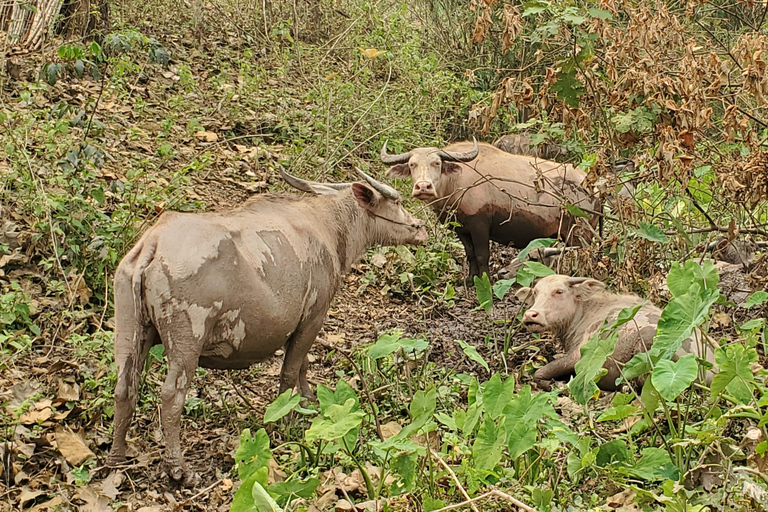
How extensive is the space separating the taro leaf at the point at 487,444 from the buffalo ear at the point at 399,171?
5.39 m

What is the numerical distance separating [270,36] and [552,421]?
9.52 metres

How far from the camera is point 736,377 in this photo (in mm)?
4059

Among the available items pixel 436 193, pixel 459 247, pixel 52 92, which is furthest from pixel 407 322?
pixel 52 92

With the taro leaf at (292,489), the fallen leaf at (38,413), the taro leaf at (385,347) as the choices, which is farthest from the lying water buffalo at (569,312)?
the fallen leaf at (38,413)

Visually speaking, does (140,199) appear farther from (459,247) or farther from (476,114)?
(459,247)

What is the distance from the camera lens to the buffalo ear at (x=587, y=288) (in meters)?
6.65

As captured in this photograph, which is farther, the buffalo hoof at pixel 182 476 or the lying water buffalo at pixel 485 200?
the lying water buffalo at pixel 485 200

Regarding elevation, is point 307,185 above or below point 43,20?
below

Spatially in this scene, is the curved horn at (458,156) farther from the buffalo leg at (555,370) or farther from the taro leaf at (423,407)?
the taro leaf at (423,407)

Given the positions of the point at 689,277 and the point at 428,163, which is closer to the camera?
the point at 689,277

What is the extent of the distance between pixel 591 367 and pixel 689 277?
730mm

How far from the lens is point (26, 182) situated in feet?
23.0

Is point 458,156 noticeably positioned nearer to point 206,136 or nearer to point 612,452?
point 206,136

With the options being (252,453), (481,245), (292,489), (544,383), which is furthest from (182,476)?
(481,245)
